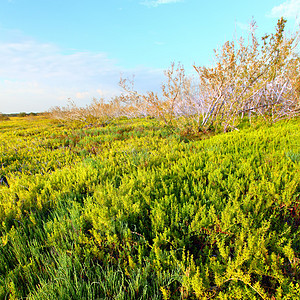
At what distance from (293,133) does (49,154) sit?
7765mm

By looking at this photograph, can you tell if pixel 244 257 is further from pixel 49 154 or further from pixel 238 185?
pixel 49 154

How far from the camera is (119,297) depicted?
142cm

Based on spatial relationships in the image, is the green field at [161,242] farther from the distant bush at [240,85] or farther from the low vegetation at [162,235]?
the distant bush at [240,85]

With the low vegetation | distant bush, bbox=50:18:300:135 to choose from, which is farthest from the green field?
distant bush, bbox=50:18:300:135

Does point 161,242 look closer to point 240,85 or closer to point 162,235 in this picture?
point 162,235

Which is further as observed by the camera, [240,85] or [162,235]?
[240,85]

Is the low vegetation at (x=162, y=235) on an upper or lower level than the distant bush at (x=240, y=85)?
lower

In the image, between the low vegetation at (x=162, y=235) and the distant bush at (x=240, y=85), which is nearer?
the low vegetation at (x=162, y=235)

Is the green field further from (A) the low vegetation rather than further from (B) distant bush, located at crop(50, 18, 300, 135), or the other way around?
(B) distant bush, located at crop(50, 18, 300, 135)

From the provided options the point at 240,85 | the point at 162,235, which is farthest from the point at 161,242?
the point at 240,85

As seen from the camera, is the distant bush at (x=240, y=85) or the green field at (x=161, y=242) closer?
the green field at (x=161, y=242)

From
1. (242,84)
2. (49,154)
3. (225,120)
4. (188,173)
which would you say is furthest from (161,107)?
(188,173)

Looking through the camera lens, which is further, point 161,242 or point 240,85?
point 240,85

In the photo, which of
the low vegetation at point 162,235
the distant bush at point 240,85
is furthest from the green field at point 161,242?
the distant bush at point 240,85
